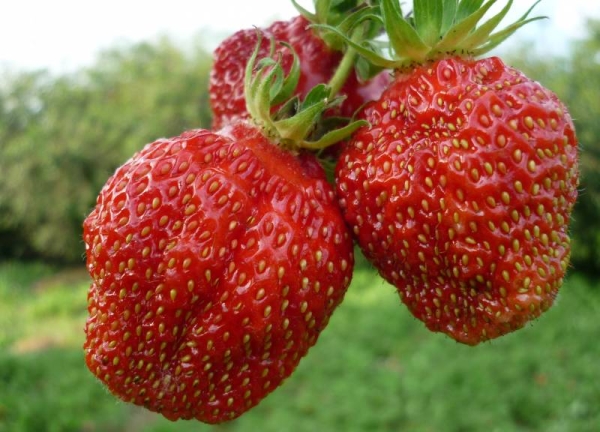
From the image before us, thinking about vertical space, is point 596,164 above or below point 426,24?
below

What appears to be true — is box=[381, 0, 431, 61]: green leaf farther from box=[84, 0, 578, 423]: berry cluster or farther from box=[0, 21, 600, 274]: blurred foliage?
box=[0, 21, 600, 274]: blurred foliage

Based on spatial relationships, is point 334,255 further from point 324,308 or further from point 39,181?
point 39,181

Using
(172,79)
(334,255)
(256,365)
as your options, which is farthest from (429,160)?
(172,79)

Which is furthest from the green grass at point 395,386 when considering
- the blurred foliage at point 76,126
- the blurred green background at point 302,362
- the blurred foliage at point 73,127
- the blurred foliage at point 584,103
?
the blurred foliage at point 73,127

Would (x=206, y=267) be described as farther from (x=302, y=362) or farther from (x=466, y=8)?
(x=302, y=362)

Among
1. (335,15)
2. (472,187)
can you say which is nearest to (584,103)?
(335,15)

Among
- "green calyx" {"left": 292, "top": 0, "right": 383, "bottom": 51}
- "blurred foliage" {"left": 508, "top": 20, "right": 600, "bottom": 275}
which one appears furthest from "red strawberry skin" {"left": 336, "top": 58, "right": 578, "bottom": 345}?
"blurred foliage" {"left": 508, "top": 20, "right": 600, "bottom": 275}

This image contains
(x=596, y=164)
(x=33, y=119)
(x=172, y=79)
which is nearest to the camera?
(x=596, y=164)

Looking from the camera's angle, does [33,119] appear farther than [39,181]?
Yes
